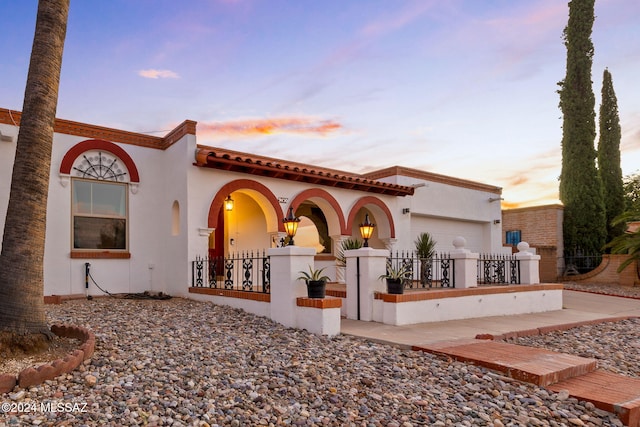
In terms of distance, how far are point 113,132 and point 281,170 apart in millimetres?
3897

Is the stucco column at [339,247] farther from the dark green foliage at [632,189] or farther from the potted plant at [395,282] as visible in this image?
the dark green foliage at [632,189]

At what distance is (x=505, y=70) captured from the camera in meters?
11.8

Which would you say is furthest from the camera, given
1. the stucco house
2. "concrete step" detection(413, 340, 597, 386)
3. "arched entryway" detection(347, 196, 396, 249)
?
"arched entryway" detection(347, 196, 396, 249)

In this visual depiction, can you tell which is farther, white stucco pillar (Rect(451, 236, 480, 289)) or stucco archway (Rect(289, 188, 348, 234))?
stucco archway (Rect(289, 188, 348, 234))

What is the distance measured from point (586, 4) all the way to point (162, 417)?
22.5m

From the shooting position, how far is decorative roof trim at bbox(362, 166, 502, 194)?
14555 mm

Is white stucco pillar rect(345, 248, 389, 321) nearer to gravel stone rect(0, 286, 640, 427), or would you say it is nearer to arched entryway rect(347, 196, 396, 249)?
gravel stone rect(0, 286, 640, 427)

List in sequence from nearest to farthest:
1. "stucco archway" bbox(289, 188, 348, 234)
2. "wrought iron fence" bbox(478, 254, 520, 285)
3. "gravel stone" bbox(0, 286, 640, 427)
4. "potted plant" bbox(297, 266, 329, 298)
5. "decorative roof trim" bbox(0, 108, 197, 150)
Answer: "gravel stone" bbox(0, 286, 640, 427) < "potted plant" bbox(297, 266, 329, 298) < "decorative roof trim" bbox(0, 108, 197, 150) < "wrought iron fence" bbox(478, 254, 520, 285) < "stucco archway" bbox(289, 188, 348, 234)

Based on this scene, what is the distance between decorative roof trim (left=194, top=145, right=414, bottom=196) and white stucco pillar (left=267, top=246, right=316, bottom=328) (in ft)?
11.3

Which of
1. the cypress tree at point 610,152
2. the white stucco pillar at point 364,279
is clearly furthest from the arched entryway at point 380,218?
the cypress tree at point 610,152

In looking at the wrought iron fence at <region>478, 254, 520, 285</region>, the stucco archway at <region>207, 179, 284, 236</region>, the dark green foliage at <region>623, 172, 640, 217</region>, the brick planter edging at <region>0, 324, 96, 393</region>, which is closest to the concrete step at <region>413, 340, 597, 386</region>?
the brick planter edging at <region>0, 324, 96, 393</region>

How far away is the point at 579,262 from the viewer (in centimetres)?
1888

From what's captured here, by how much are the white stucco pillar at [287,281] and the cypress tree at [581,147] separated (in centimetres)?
1621

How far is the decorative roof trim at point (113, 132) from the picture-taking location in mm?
9031
